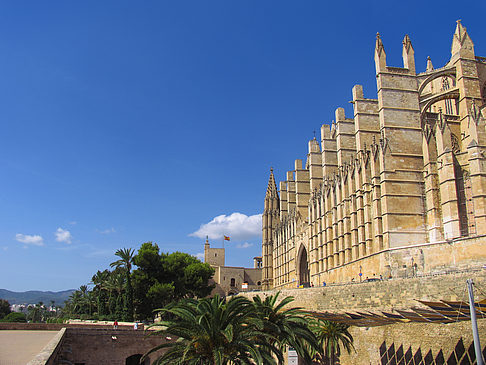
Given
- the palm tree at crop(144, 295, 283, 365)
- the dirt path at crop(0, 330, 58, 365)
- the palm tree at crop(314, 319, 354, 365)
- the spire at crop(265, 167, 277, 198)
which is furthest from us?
the spire at crop(265, 167, 277, 198)

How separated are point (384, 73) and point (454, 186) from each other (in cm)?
910

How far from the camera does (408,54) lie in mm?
29578

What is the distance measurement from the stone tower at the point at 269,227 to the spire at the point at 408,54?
32896 mm

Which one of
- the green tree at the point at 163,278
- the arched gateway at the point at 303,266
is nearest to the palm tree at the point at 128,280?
the green tree at the point at 163,278

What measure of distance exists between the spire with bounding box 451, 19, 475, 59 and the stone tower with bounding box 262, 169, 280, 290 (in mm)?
35315

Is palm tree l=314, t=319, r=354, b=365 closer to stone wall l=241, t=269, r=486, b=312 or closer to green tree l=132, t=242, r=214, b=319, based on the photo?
stone wall l=241, t=269, r=486, b=312

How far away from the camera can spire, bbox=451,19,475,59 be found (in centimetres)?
2727

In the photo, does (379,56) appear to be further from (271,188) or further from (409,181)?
(271,188)

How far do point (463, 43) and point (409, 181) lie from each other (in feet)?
29.8

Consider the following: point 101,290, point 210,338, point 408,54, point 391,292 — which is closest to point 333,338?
point 391,292

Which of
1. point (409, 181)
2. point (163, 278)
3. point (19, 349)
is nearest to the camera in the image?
point (19, 349)

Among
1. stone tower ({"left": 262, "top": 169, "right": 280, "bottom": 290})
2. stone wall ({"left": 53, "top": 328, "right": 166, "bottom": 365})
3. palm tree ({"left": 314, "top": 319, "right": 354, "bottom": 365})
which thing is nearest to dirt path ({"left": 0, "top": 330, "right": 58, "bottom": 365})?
stone wall ({"left": 53, "top": 328, "right": 166, "bottom": 365})

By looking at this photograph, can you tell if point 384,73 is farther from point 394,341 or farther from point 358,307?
point 394,341

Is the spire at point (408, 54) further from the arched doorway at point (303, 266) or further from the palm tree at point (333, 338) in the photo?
the arched doorway at point (303, 266)
